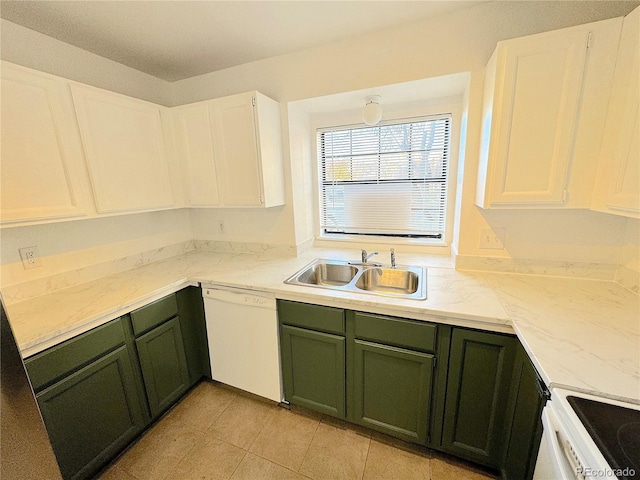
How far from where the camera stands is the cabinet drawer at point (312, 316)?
4.95ft

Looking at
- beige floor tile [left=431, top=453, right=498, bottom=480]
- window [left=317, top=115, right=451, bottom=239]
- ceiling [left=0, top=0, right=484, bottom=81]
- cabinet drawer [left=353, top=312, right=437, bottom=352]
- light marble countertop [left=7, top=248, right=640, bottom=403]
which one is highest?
ceiling [left=0, top=0, right=484, bottom=81]

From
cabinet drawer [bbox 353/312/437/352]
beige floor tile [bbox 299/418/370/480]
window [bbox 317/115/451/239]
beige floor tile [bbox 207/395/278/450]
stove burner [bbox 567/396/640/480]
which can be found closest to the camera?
stove burner [bbox 567/396/640/480]

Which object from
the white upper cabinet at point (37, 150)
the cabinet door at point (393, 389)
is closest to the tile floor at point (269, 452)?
the cabinet door at point (393, 389)

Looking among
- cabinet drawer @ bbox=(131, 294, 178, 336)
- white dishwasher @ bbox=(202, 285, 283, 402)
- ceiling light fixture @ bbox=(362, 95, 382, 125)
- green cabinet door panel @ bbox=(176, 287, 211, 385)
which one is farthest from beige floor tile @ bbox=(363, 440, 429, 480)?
ceiling light fixture @ bbox=(362, 95, 382, 125)

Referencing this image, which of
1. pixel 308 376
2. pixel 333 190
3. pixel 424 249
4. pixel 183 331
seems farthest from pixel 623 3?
pixel 183 331

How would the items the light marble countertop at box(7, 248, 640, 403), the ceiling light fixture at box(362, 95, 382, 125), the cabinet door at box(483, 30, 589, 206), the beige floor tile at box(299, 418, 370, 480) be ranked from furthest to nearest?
the ceiling light fixture at box(362, 95, 382, 125) → the beige floor tile at box(299, 418, 370, 480) → the cabinet door at box(483, 30, 589, 206) → the light marble countertop at box(7, 248, 640, 403)

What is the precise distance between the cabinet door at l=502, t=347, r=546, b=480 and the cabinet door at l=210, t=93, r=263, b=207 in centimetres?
176

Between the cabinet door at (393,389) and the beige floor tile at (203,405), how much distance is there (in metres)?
1.00

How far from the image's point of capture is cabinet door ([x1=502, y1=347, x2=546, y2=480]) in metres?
1.00

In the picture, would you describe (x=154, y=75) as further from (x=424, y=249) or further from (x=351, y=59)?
(x=424, y=249)

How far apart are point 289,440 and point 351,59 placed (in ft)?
8.18

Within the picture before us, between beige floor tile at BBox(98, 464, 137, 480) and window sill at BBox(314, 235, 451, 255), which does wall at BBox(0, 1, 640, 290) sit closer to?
window sill at BBox(314, 235, 451, 255)

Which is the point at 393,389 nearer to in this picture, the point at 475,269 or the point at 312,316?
the point at 312,316

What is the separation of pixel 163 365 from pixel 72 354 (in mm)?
569
